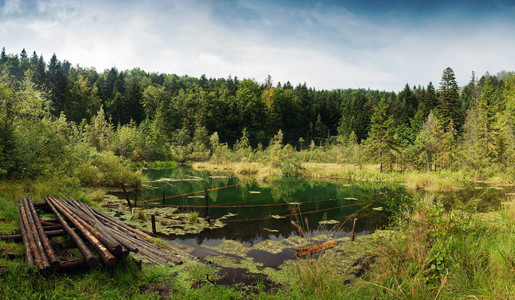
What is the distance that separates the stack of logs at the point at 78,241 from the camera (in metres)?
4.36

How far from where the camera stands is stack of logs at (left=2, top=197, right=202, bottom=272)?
4.36 meters

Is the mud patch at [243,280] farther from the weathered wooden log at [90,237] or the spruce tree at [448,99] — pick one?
the spruce tree at [448,99]

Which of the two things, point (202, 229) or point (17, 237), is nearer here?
point (17, 237)

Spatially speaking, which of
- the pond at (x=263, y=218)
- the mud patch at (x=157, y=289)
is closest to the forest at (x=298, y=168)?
the mud patch at (x=157, y=289)

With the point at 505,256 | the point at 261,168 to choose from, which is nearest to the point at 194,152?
the point at 261,168

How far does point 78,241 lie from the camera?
5.06 m

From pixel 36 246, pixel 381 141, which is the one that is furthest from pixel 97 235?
pixel 381 141

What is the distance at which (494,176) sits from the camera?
80.4ft

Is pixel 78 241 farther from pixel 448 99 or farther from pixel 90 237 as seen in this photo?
pixel 448 99

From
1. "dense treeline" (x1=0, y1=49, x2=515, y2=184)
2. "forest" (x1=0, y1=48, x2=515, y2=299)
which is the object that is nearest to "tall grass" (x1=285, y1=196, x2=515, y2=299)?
"forest" (x1=0, y1=48, x2=515, y2=299)

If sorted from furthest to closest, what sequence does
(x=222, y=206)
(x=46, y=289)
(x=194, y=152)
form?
1. (x=194, y=152)
2. (x=222, y=206)
3. (x=46, y=289)

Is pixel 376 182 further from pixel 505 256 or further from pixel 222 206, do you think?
pixel 505 256

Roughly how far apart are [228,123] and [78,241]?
67.2 m

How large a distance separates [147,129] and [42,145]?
41169mm
